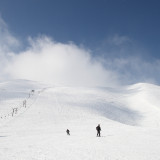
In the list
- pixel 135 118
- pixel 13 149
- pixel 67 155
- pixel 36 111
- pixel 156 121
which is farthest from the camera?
pixel 135 118

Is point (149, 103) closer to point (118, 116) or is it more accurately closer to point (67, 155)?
point (118, 116)

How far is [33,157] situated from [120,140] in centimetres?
1061

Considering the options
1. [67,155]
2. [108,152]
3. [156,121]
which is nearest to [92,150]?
[108,152]

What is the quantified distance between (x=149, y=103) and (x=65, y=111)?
139 feet

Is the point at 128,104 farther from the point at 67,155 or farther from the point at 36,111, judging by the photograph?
A: the point at 67,155

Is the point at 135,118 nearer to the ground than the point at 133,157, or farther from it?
farther from it

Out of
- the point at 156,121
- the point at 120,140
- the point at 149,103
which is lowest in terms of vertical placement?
the point at 120,140

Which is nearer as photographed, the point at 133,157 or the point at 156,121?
the point at 133,157

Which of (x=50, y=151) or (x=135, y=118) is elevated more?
(x=135, y=118)

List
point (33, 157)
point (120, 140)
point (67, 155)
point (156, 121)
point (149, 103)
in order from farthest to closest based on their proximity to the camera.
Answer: point (149, 103)
point (156, 121)
point (120, 140)
point (67, 155)
point (33, 157)

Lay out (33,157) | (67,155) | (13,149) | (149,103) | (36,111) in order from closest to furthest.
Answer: (33,157)
(67,155)
(13,149)
(36,111)
(149,103)

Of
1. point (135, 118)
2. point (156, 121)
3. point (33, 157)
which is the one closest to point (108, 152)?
point (33, 157)

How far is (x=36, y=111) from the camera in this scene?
55.5m

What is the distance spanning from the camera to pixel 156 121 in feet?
214
